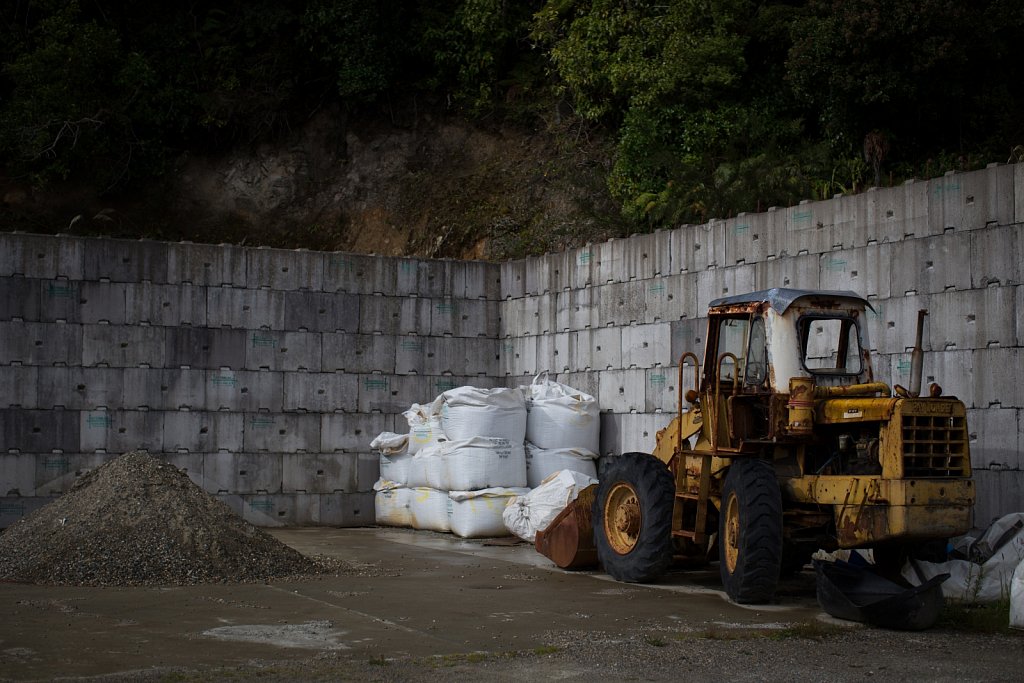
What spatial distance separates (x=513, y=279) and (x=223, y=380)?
4290 mm

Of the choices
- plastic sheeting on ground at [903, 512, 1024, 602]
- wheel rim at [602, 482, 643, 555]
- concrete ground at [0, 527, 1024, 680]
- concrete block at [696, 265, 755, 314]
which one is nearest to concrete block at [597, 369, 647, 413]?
concrete block at [696, 265, 755, 314]

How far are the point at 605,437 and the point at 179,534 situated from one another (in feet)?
19.3

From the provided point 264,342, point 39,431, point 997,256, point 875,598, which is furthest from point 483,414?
point 875,598

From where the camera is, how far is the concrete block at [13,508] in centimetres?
1327

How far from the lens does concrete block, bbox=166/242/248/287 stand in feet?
47.4

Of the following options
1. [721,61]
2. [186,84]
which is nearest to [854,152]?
[721,61]

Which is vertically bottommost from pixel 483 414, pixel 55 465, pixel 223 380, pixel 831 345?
pixel 55 465

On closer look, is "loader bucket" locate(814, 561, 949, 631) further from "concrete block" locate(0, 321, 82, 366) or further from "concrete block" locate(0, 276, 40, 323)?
"concrete block" locate(0, 276, 40, 323)

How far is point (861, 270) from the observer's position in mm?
11047

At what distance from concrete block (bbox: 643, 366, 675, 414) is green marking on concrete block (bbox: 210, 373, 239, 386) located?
17.3 feet

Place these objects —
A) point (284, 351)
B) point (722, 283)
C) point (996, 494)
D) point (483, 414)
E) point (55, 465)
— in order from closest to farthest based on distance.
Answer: point (996, 494)
point (722, 283)
point (55, 465)
point (483, 414)
point (284, 351)

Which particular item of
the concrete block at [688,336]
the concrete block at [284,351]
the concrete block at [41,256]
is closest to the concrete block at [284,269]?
the concrete block at [284,351]

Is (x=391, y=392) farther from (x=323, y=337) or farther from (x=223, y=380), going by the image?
(x=223, y=380)

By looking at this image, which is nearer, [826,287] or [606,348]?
[826,287]
